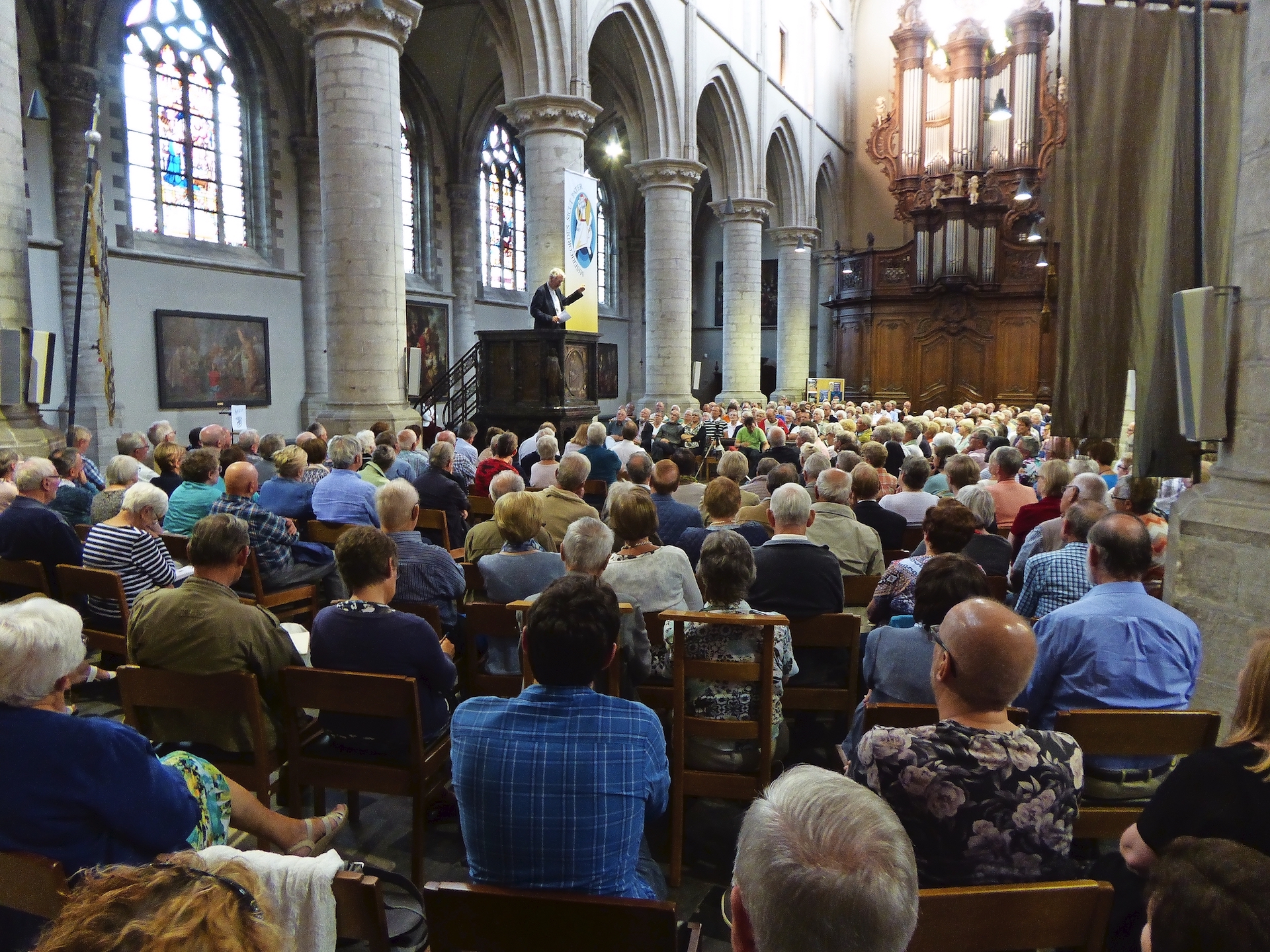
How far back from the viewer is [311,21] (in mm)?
8812

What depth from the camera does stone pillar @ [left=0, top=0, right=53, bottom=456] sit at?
5.96m

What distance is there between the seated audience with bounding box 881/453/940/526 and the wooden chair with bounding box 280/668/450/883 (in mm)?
3544

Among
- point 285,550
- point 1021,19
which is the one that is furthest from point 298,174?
point 1021,19

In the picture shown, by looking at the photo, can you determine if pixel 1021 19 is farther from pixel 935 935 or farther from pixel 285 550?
pixel 935 935

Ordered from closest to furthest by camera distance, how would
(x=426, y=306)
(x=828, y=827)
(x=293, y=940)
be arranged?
(x=828, y=827), (x=293, y=940), (x=426, y=306)

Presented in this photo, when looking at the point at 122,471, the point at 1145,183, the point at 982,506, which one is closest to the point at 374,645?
the point at 122,471

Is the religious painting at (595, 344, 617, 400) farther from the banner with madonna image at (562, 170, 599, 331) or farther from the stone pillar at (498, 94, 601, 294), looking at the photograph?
the stone pillar at (498, 94, 601, 294)

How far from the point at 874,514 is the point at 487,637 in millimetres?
2544

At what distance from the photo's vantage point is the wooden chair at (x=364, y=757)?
8.80ft

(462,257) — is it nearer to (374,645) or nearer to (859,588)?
(859,588)

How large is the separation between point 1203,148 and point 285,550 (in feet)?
17.0

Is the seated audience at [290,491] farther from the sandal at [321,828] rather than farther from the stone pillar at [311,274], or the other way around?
the stone pillar at [311,274]

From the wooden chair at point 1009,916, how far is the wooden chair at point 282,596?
11.1 ft

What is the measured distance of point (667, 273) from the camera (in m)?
16.2
